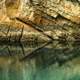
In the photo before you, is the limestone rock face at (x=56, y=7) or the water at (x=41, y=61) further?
the limestone rock face at (x=56, y=7)

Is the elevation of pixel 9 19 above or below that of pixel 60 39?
above

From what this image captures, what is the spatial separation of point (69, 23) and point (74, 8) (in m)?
0.75

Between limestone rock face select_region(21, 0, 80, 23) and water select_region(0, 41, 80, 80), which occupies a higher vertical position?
limestone rock face select_region(21, 0, 80, 23)

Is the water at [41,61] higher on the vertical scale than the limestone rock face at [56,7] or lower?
lower

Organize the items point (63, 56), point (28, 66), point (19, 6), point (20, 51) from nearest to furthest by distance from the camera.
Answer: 1. point (28, 66)
2. point (63, 56)
3. point (20, 51)
4. point (19, 6)

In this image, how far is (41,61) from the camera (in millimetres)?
11289

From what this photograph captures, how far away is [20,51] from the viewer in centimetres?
1309

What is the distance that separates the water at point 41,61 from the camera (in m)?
9.44

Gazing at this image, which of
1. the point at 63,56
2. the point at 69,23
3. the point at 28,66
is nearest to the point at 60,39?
the point at 69,23

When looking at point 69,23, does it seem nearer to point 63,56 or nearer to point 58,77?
point 63,56

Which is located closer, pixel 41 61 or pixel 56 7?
pixel 41 61

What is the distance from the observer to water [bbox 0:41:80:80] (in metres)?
9.44

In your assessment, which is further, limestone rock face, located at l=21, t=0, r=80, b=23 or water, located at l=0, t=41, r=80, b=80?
limestone rock face, located at l=21, t=0, r=80, b=23

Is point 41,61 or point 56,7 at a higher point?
point 56,7
